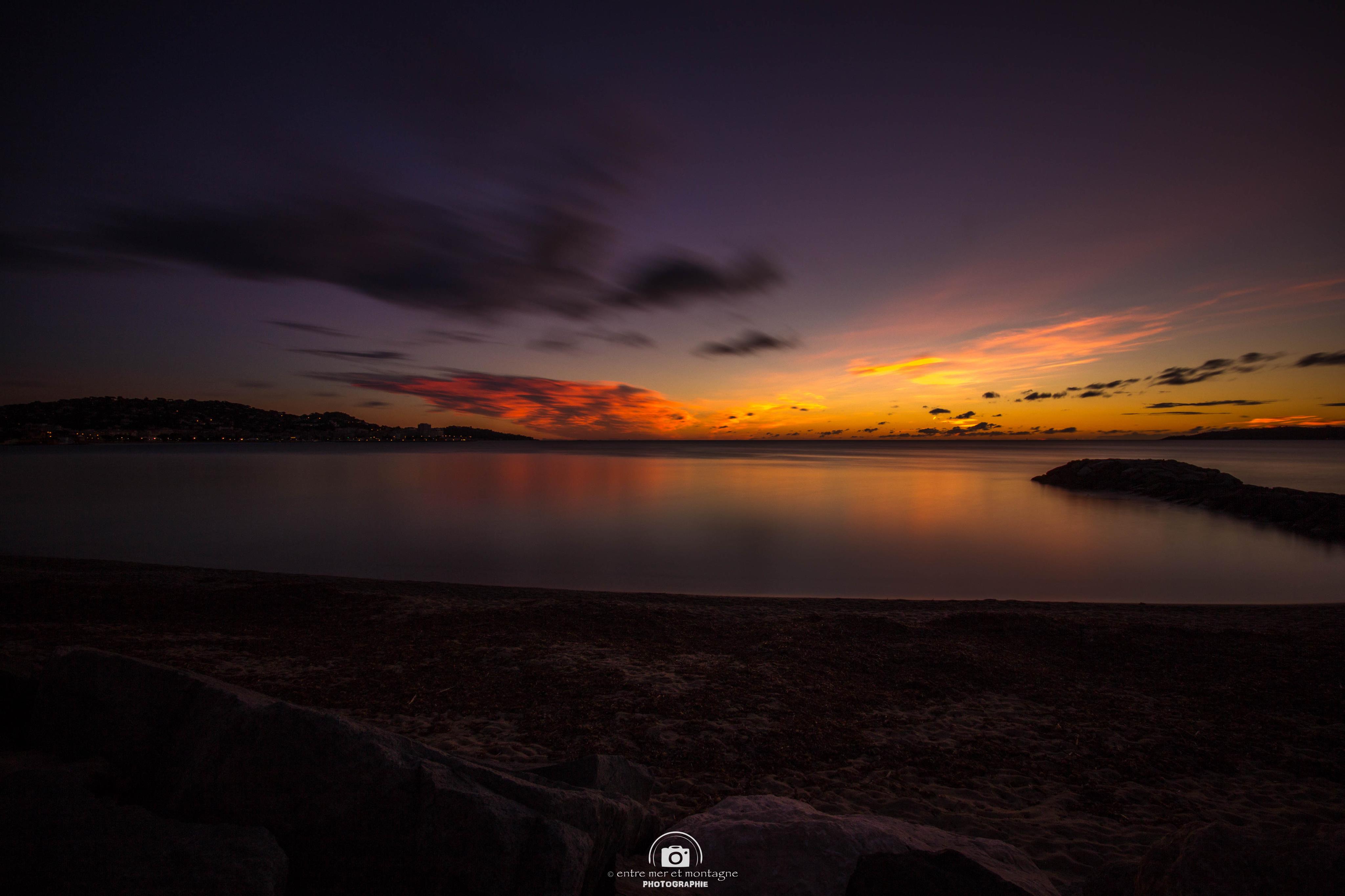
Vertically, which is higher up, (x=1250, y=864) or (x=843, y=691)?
(x=1250, y=864)

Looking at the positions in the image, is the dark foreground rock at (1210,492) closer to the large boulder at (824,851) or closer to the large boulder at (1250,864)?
the large boulder at (1250,864)

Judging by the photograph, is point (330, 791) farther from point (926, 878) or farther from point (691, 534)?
point (691, 534)

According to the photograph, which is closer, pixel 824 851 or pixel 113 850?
pixel 113 850

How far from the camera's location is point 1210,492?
30516mm

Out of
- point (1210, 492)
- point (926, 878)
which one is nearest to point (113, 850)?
point (926, 878)

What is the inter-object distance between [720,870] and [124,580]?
54.0 ft

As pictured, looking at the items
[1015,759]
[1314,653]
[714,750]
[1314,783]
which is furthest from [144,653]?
[1314,653]

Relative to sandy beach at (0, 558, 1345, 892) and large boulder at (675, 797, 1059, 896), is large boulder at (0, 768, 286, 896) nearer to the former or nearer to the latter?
large boulder at (675, 797, 1059, 896)

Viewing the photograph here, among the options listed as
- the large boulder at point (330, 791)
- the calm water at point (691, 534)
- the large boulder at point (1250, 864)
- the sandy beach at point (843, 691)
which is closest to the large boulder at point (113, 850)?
the large boulder at point (330, 791)

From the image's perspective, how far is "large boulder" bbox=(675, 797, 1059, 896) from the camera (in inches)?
112

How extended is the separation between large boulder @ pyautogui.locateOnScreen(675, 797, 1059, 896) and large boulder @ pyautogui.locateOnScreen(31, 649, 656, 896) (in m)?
0.67

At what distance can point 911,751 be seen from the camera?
18.4 feet

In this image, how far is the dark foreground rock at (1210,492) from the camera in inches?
877

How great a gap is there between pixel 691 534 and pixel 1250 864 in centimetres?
2196
